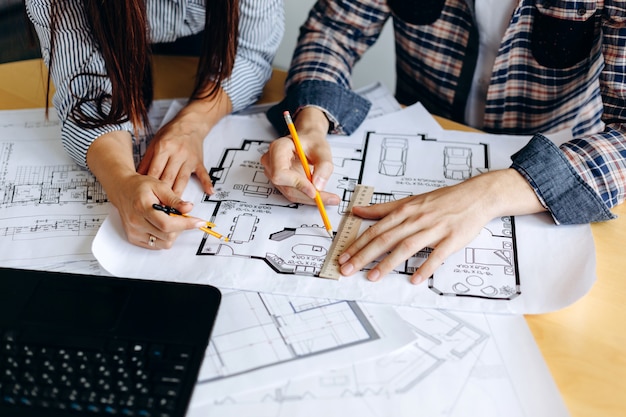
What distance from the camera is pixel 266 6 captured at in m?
1.09

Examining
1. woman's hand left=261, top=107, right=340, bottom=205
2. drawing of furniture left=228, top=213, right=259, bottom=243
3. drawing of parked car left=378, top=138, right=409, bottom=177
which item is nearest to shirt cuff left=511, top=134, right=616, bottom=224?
drawing of parked car left=378, top=138, right=409, bottom=177

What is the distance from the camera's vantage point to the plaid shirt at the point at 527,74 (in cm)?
86

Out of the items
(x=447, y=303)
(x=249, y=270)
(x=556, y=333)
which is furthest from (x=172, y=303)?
(x=556, y=333)

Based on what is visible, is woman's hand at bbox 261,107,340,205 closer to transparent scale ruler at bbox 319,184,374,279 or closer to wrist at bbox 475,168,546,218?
transparent scale ruler at bbox 319,184,374,279

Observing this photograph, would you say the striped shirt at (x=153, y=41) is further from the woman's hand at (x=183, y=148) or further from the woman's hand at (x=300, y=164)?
the woman's hand at (x=300, y=164)

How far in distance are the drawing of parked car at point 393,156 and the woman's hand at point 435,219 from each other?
10 cm

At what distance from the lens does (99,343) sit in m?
0.66

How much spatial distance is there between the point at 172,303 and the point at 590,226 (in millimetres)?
542

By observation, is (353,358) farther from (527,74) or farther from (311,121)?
(527,74)

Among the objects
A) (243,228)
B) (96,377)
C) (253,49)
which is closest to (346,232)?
(243,228)

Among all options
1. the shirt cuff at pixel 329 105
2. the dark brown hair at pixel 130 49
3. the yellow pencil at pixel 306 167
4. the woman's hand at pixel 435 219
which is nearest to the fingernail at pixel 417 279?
the woman's hand at pixel 435 219

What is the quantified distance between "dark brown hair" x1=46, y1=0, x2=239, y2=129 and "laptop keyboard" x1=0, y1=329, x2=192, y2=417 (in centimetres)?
41

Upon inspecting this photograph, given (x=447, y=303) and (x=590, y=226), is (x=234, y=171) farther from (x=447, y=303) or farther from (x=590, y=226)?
(x=590, y=226)

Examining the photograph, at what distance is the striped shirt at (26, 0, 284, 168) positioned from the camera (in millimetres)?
952
